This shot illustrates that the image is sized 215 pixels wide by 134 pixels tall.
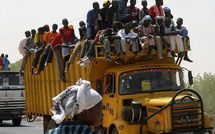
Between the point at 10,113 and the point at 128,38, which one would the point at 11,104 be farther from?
the point at 128,38

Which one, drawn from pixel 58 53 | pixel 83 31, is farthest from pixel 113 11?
pixel 58 53

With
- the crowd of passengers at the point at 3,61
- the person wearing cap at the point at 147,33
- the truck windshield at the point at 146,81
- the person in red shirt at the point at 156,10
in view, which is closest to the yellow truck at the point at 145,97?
the truck windshield at the point at 146,81

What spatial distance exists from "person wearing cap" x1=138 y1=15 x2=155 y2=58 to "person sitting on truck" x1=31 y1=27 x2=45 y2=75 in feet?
13.9

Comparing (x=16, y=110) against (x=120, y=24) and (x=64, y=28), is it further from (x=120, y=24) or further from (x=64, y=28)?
(x=120, y=24)

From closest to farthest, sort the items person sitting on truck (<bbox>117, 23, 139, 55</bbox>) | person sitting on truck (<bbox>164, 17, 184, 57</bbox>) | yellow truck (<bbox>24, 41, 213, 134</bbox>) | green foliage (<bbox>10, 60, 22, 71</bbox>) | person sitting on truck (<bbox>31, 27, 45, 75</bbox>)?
yellow truck (<bbox>24, 41, 213, 134</bbox>), person sitting on truck (<bbox>117, 23, 139, 55</bbox>), person sitting on truck (<bbox>164, 17, 184, 57</bbox>), person sitting on truck (<bbox>31, 27, 45, 75</bbox>), green foliage (<bbox>10, 60, 22, 71</bbox>)

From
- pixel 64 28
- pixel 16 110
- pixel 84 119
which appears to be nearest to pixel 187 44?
pixel 64 28

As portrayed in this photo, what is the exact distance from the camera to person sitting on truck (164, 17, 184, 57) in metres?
11.1

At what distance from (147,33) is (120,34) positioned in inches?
23.3

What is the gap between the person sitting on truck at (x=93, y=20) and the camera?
38.5 ft

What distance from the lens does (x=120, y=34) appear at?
11.0 metres

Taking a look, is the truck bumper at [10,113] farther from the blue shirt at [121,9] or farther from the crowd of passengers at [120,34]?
the blue shirt at [121,9]

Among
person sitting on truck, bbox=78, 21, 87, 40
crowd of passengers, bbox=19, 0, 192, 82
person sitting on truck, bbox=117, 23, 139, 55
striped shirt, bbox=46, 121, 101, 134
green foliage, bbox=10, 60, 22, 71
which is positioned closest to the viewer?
striped shirt, bbox=46, 121, 101, 134

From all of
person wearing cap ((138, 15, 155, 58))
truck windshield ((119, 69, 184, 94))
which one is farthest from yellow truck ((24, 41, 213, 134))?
person wearing cap ((138, 15, 155, 58))

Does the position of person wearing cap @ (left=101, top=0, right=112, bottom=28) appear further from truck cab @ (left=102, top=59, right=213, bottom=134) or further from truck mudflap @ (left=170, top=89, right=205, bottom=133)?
truck mudflap @ (left=170, top=89, right=205, bottom=133)
